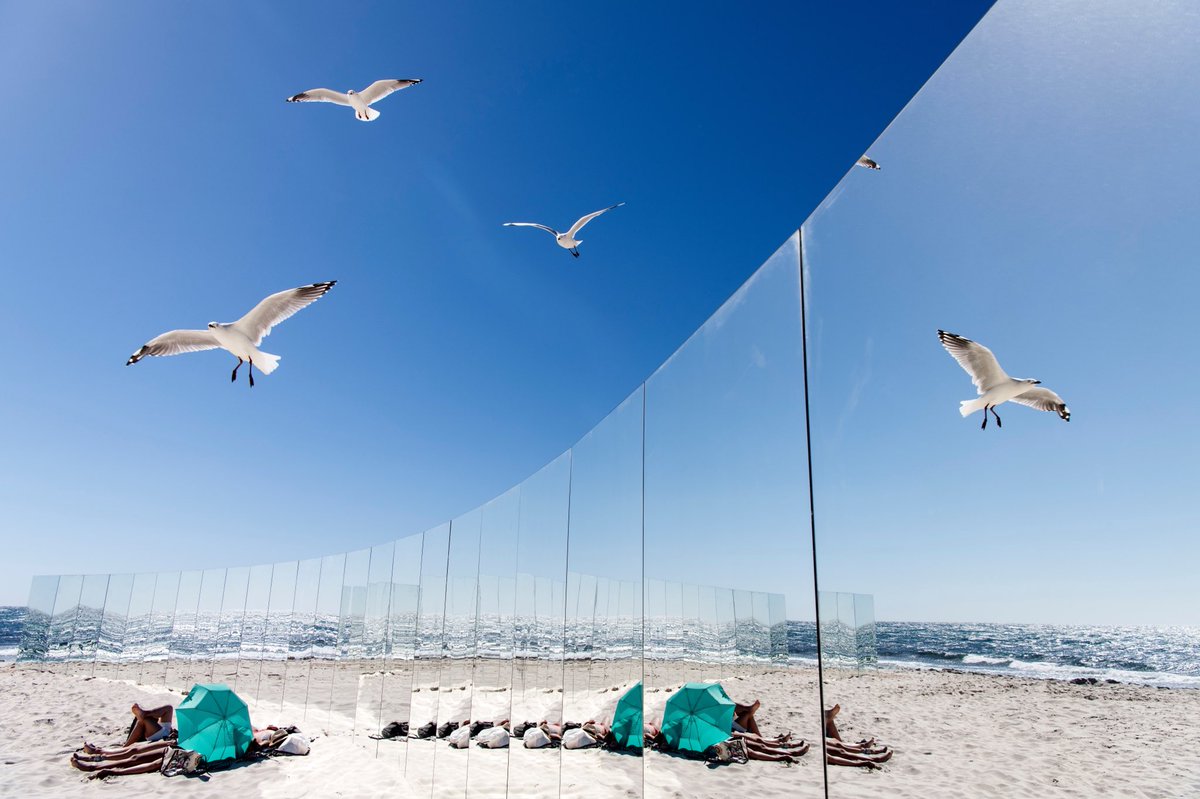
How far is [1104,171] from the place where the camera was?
0.83 metres

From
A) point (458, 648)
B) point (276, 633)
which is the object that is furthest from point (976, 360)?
point (276, 633)

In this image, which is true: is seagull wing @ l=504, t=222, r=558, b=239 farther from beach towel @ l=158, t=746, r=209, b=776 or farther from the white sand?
beach towel @ l=158, t=746, r=209, b=776

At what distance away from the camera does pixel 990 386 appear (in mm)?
891

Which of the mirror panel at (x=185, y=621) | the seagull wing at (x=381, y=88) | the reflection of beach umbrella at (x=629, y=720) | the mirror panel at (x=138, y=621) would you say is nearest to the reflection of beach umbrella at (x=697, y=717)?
the reflection of beach umbrella at (x=629, y=720)

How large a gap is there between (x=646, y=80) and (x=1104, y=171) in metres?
4.78

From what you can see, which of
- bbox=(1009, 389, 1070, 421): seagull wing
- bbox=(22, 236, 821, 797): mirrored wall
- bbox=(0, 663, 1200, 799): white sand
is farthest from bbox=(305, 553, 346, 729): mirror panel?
bbox=(1009, 389, 1070, 421): seagull wing

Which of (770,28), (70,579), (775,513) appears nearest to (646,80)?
(770,28)

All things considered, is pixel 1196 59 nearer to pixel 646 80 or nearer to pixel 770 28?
pixel 770 28

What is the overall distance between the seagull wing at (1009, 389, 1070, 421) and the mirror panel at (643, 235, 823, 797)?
2.20ft

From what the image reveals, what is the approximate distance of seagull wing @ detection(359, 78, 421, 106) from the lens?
619 centimetres

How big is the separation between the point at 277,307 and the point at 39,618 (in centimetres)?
1395

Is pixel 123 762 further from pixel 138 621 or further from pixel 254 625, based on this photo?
pixel 138 621

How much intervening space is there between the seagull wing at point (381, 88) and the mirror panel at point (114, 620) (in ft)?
40.5

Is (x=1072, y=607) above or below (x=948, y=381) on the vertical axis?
below
